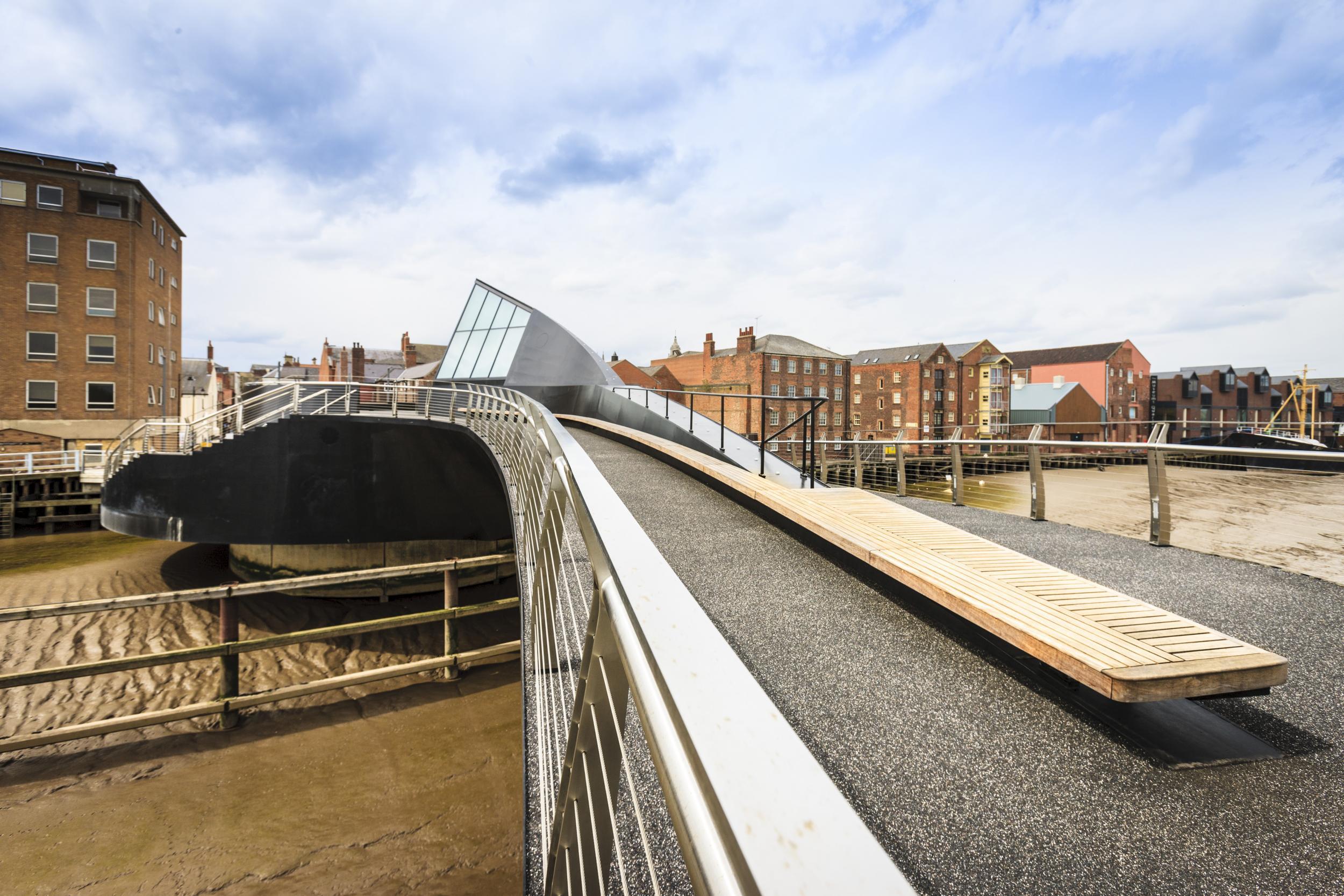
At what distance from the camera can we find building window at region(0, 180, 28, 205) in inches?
1222

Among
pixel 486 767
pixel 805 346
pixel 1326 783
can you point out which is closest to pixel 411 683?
pixel 486 767

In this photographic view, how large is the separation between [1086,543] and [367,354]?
76.7 meters

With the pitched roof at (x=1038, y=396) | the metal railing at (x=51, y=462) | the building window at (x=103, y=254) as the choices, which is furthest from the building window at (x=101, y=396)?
the pitched roof at (x=1038, y=396)

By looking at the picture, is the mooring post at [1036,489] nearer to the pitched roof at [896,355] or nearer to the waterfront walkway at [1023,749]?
the waterfront walkway at [1023,749]

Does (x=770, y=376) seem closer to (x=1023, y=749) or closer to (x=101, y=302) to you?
(x=101, y=302)

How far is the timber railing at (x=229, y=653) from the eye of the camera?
7.91 m

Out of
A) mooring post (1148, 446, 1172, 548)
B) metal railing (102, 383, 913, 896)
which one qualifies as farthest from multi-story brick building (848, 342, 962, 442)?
metal railing (102, 383, 913, 896)

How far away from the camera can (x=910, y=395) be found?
189 feet

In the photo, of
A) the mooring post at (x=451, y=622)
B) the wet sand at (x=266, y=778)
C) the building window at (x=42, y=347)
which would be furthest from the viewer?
the building window at (x=42, y=347)

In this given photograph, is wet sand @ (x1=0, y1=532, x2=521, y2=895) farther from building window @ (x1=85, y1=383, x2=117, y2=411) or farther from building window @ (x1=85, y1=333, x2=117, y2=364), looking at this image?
building window @ (x1=85, y1=333, x2=117, y2=364)

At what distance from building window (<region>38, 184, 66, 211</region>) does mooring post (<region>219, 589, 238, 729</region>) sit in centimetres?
3616

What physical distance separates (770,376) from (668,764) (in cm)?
5520

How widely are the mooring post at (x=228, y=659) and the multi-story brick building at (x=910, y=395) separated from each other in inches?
2080

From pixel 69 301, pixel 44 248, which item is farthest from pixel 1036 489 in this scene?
pixel 44 248
